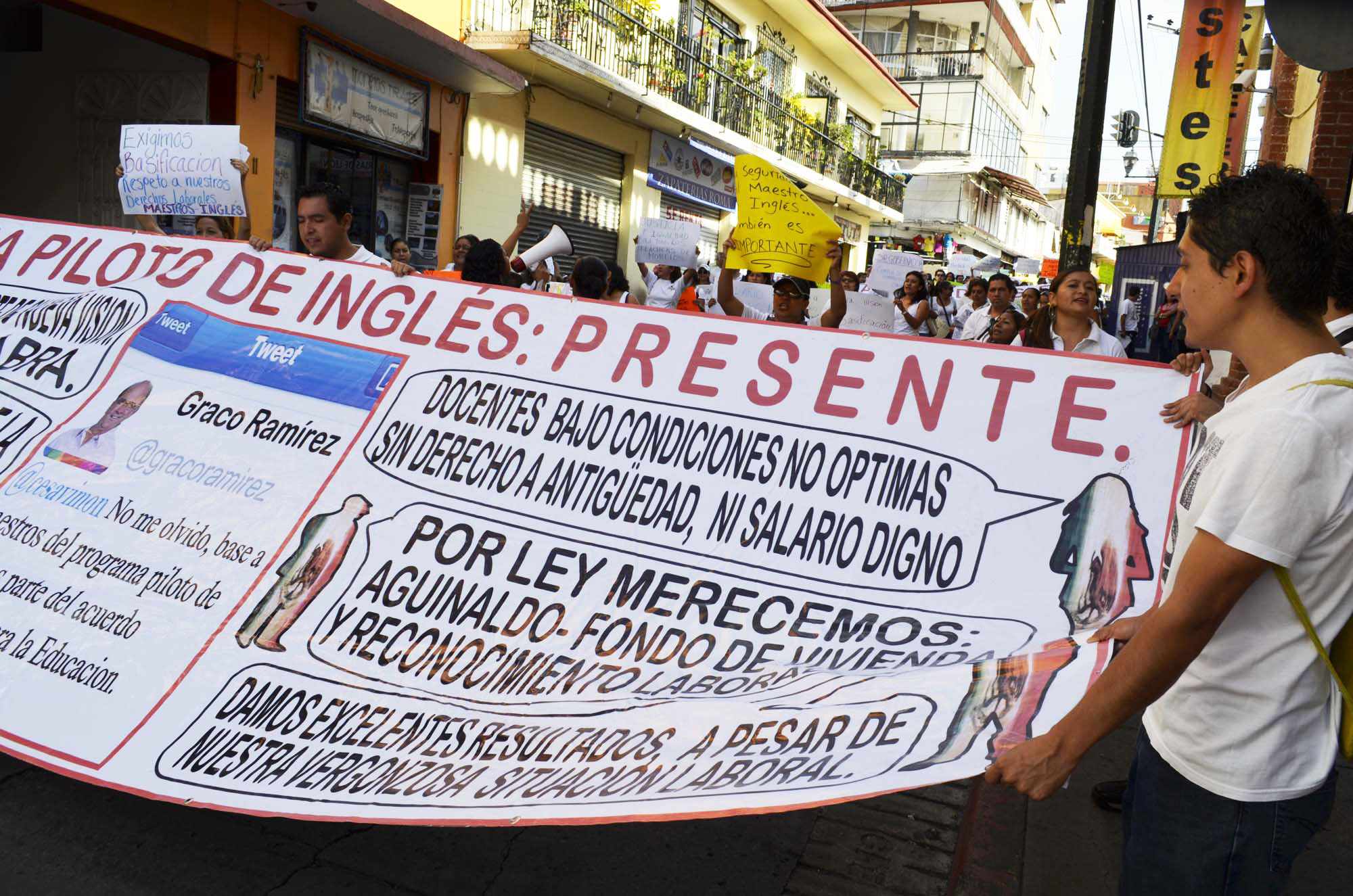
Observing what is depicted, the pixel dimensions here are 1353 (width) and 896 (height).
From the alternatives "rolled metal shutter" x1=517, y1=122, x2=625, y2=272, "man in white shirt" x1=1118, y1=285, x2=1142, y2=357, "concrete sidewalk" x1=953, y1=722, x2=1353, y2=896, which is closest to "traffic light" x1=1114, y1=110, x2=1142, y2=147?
"man in white shirt" x1=1118, y1=285, x2=1142, y2=357

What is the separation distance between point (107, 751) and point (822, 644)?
1787mm

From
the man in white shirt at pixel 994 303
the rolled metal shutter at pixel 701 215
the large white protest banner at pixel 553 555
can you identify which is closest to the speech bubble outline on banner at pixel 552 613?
the large white protest banner at pixel 553 555

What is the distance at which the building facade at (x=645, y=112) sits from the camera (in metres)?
14.6

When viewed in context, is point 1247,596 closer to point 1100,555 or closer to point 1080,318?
point 1100,555

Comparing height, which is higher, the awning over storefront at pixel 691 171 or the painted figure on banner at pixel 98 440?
the awning over storefront at pixel 691 171

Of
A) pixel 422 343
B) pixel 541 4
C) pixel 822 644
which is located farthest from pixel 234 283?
pixel 541 4

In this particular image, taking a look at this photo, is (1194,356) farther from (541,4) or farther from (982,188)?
(982,188)

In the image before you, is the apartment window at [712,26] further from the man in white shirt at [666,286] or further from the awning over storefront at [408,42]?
the man in white shirt at [666,286]

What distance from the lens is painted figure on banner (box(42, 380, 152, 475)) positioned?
137 inches

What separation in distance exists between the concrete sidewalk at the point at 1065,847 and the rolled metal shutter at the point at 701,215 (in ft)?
54.3

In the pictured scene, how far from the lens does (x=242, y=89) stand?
33.6 ft

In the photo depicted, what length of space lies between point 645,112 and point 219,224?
12.4 meters

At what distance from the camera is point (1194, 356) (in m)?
2.92

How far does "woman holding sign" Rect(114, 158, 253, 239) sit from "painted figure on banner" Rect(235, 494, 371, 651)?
6.98 ft
